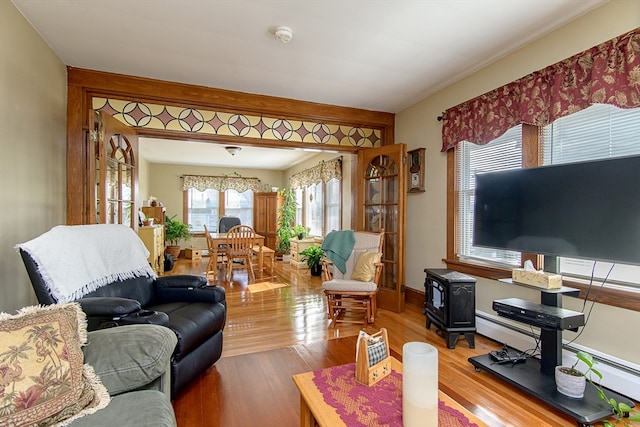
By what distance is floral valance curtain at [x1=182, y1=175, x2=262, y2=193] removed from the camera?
333 inches

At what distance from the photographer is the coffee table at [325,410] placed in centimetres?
115

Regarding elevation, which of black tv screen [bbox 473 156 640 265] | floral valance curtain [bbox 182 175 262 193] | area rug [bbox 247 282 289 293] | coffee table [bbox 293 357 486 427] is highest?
floral valance curtain [bbox 182 175 262 193]

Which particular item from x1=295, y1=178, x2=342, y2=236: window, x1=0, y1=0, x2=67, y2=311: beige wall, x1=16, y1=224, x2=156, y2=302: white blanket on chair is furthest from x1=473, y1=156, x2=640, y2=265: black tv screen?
x1=295, y1=178, x2=342, y2=236: window

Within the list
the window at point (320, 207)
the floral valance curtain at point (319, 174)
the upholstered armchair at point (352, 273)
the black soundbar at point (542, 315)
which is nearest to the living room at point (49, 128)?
the black soundbar at point (542, 315)

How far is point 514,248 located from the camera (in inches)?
89.3

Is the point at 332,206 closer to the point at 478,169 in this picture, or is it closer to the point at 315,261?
the point at 315,261

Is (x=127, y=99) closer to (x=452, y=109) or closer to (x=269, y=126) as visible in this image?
(x=269, y=126)

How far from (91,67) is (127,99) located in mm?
377

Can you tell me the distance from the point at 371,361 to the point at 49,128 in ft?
10.2

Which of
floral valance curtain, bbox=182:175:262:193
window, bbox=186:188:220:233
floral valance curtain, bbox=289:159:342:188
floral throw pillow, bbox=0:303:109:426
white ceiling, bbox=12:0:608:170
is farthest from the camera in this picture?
window, bbox=186:188:220:233

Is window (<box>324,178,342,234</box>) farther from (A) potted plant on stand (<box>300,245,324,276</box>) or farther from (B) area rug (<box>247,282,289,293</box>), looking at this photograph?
(B) area rug (<box>247,282,289,293</box>)

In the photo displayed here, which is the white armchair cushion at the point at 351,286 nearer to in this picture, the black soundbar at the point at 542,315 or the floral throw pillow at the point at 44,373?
the black soundbar at the point at 542,315

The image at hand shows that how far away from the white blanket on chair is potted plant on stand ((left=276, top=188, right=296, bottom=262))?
5.02 metres

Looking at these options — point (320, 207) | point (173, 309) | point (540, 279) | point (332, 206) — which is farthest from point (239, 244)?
point (540, 279)
